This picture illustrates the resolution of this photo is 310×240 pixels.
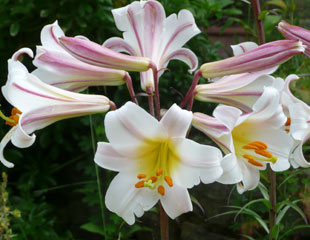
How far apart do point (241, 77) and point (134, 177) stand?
0.36 meters

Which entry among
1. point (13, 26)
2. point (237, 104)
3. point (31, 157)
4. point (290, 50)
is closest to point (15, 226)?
point (31, 157)

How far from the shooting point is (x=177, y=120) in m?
0.86

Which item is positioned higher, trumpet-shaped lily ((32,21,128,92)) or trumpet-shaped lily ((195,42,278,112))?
trumpet-shaped lily ((32,21,128,92))

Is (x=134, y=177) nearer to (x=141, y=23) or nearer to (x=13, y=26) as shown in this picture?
(x=141, y=23)

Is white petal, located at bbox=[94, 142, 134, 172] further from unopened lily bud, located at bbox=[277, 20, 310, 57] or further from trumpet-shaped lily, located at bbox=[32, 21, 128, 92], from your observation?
unopened lily bud, located at bbox=[277, 20, 310, 57]

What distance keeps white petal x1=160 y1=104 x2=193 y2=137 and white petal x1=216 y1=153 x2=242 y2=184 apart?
0.10 metres

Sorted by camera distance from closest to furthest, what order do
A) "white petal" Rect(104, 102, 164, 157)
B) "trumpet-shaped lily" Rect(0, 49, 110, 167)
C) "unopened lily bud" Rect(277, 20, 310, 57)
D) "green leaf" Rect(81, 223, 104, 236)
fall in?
"white petal" Rect(104, 102, 164, 157) → "trumpet-shaped lily" Rect(0, 49, 110, 167) → "unopened lily bud" Rect(277, 20, 310, 57) → "green leaf" Rect(81, 223, 104, 236)

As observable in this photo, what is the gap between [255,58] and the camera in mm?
947

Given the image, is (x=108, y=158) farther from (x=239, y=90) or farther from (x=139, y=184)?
(x=239, y=90)

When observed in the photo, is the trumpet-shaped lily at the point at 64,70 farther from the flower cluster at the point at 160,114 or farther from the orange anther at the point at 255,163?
the orange anther at the point at 255,163

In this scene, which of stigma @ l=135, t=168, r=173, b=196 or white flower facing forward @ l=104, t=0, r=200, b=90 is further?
white flower facing forward @ l=104, t=0, r=200, b=90

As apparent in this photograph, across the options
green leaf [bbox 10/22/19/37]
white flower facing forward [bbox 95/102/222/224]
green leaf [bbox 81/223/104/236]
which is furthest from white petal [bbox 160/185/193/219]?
green leaf [bbox 10/22/19/37]

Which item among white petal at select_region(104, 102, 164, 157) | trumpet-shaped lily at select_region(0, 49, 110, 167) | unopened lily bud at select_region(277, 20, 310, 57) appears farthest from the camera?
unopened lily bud at select_region(277, 20, 310, 57)

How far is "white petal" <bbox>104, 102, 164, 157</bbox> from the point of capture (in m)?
0.85
